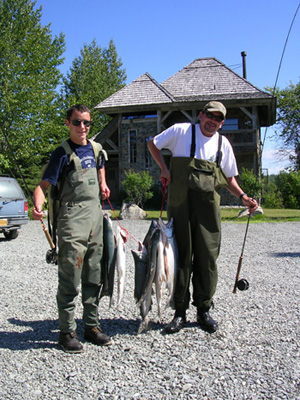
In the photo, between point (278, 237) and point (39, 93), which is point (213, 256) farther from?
point (39, 93)

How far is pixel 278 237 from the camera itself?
11336 mm

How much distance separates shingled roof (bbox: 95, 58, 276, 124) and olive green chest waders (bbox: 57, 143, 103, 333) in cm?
1988

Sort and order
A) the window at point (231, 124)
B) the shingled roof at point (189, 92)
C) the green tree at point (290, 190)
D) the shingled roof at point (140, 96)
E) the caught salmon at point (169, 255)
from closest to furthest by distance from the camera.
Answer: the caught salmon at point (169, 255) → the shingled roof at point (189, 92) → the shingled roof at point (140, 96) → the window at point (231, 124) → the green tree at point (290, 190)

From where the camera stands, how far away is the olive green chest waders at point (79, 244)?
336cm

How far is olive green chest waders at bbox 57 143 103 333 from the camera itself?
336 cm

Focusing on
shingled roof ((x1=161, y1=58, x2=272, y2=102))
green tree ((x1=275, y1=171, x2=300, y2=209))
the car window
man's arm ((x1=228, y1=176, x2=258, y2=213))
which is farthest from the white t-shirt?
green tree ((x1=275, y1=171, x2=300, y2=209))

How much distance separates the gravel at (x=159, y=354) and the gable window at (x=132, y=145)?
65.5 feet

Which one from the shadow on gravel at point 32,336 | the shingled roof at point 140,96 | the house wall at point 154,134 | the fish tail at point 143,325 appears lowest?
the shadow on gravel at point 32,336

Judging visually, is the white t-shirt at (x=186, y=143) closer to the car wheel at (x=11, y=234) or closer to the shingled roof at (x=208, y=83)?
the car wheel at (x=11, y=234)

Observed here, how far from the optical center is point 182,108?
23.7 metres

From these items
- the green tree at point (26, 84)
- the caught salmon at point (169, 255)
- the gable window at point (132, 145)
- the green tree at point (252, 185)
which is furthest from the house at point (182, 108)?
the caught salmon at point (169, 255)

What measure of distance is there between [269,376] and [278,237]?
8828mm

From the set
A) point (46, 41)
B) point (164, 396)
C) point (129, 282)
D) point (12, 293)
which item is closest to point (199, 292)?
point (164, 396)

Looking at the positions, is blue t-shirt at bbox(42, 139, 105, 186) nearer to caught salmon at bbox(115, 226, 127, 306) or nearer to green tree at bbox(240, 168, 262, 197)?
caught salmon at bbox(115, 226, 127, 306)
